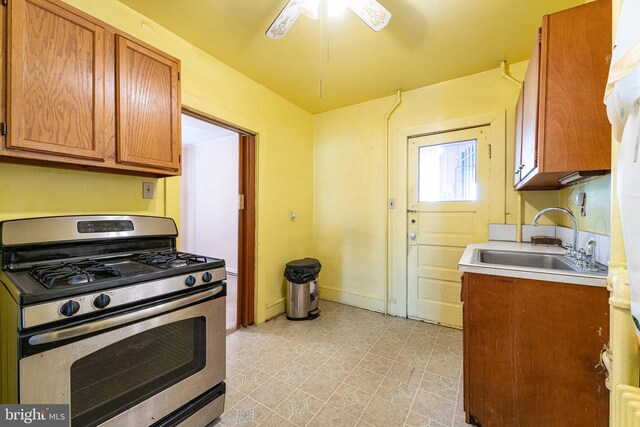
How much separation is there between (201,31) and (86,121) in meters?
1.10

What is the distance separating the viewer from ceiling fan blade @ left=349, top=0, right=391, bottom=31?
1.36 meters

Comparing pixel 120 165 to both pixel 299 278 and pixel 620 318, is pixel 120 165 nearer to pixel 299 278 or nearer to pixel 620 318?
pixel 299 278

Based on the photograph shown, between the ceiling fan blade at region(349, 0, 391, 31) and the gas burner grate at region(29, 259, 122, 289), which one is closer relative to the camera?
the gas burner grate at region(29, 259, 122, 289)

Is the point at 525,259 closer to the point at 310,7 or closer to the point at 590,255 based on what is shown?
the point at 590,255

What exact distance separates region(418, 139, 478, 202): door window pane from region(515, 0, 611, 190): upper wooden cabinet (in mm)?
1249

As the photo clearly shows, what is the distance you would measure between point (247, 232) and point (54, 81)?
1.72m

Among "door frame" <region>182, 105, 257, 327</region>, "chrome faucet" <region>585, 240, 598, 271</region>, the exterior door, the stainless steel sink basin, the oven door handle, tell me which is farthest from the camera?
"door frame" <region>182, 105, 257, 327</region>

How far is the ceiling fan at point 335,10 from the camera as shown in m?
1.36

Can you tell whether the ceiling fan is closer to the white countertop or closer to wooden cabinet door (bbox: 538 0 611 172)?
wooden cabinet door (bbox: 538 0 611 172)

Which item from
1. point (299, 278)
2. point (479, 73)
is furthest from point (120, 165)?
point (479, 73)

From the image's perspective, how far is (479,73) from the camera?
2457 millimetres

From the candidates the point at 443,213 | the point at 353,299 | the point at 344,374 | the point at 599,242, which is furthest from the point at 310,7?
the point at 353,299

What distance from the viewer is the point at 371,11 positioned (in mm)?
1405

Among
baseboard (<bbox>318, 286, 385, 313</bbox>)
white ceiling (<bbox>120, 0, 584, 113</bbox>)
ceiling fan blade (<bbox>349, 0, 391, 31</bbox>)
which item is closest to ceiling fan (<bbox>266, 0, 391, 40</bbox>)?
ceiling fan blade (<bbox>349, 0, 391, 31</bbox>)
